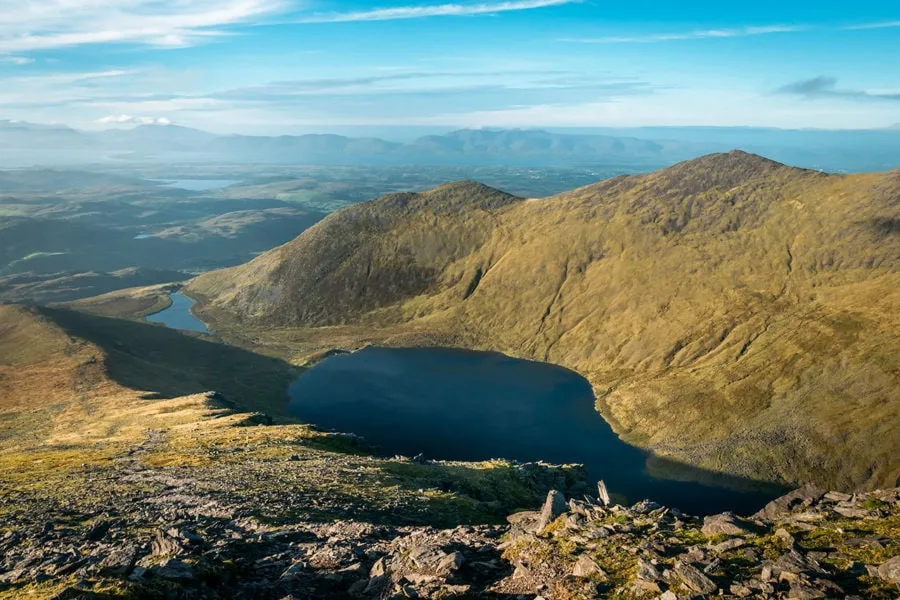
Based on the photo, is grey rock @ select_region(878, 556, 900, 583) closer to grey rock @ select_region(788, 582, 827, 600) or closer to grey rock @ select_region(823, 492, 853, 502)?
grey rock @ select_region(788, 582, 827, 600)

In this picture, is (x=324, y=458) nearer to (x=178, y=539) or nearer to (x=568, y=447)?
(x=178, y=539)

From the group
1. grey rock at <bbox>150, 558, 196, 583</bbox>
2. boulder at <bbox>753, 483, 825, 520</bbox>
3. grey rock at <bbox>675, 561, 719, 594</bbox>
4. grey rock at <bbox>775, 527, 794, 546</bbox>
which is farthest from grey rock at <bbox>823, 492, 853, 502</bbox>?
grey rock at <bbox>150, 558, 196, 583</bbox>

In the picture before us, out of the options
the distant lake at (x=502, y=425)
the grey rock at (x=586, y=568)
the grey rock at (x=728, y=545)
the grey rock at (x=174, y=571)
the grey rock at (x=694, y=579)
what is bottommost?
the distant lake at (x=502, y=425)

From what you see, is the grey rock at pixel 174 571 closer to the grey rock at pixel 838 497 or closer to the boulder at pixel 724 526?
the boulder at pixel 724 526

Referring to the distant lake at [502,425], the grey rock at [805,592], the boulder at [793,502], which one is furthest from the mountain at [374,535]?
the distant lake at [502,425]

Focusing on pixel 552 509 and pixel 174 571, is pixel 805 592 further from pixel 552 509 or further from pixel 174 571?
pixel 174 571

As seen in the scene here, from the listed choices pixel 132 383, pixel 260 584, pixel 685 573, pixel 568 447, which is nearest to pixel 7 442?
pixel 132 383
